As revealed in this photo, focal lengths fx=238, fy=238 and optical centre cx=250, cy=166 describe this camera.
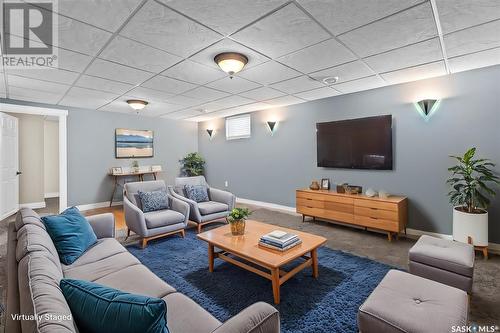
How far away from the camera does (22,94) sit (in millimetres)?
4258

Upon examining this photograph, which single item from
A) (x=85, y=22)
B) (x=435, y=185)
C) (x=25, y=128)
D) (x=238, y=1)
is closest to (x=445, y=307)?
(x=238, y=1)

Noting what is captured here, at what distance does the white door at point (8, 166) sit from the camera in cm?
454

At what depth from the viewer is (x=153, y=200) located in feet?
12.3

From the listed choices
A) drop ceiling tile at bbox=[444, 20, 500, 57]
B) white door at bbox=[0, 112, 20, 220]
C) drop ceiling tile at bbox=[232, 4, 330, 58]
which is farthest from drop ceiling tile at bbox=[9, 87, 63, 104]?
drop ceiling tile at bbox=[444, 20, 500, 57]

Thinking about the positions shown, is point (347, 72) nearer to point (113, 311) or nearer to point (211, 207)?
point (211, 207)

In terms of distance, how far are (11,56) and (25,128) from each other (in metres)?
4.20

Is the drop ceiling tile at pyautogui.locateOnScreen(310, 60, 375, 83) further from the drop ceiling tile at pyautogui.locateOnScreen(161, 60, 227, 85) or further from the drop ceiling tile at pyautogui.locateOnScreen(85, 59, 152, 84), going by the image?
the drop ceiling tile at pyautogui.locateOnScreen(85, 59, 152, 84)

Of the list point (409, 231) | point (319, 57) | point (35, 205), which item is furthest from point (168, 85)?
point (35, 205)

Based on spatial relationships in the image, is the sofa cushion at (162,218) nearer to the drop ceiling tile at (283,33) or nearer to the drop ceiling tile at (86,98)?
the drop ceiling tile at (86,98)

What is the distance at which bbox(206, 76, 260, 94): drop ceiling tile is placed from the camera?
3.60 m

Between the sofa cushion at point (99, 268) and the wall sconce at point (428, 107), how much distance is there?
13.8ft

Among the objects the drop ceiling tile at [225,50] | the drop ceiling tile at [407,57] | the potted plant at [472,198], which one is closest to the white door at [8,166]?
the drop ceiling tile at [225,50]

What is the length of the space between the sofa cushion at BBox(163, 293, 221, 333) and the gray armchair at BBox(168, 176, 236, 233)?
2.52 meters

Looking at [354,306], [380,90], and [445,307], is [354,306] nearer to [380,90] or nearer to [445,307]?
[445,307]
